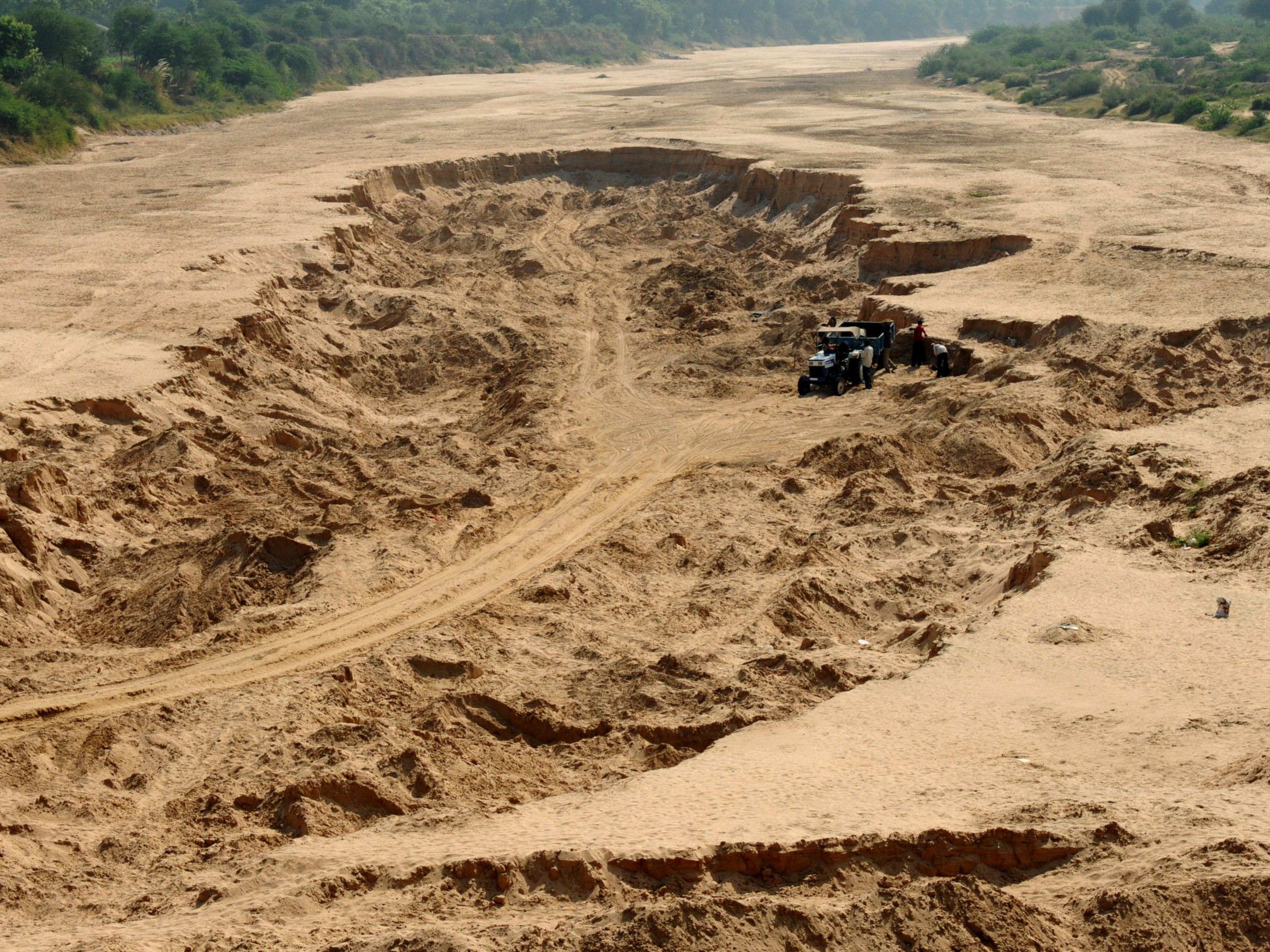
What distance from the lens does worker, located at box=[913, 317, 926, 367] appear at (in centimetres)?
2208

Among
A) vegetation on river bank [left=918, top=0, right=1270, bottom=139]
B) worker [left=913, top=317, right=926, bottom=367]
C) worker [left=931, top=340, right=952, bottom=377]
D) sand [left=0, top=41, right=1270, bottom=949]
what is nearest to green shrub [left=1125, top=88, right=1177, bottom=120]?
vegetation on river bank [left=918, top=0, right=1270, bottom=139]

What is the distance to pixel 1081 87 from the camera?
58000mm

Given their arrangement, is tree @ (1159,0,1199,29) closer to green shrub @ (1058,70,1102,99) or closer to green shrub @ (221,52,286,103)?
green shrub @ (1058,70,1102,99)

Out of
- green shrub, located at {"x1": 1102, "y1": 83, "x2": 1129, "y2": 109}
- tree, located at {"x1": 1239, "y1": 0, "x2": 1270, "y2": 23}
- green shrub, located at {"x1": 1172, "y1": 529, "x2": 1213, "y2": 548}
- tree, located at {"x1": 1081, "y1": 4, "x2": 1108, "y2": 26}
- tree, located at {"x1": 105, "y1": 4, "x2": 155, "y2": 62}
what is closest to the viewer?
green shrub, located at {"x1": 1172, "y1": 529, "x2": 1213, "y2": 548}

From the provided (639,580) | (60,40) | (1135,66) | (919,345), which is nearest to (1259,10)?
(1135,66)

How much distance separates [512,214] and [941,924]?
3166 cm

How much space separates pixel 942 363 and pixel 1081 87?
42077mm

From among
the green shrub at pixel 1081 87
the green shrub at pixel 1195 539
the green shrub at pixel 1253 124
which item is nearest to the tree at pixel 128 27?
the green shrub at pixel 1081 87

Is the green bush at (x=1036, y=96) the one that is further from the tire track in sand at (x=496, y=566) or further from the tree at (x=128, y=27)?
the tire track in sand at (x=496, y=566)

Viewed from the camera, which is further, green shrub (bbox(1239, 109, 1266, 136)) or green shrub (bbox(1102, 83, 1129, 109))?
green shrub (bbox(1102, 83, 1129, 109))

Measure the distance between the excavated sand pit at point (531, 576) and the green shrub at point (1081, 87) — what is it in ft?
114

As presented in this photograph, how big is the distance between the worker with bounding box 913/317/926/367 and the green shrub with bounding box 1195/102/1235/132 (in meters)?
26.6

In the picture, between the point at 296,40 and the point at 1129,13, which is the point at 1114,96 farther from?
the point at 1129,13

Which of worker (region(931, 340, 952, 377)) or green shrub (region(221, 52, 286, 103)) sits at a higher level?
green shrub (region(221, 52, 286, 103))
